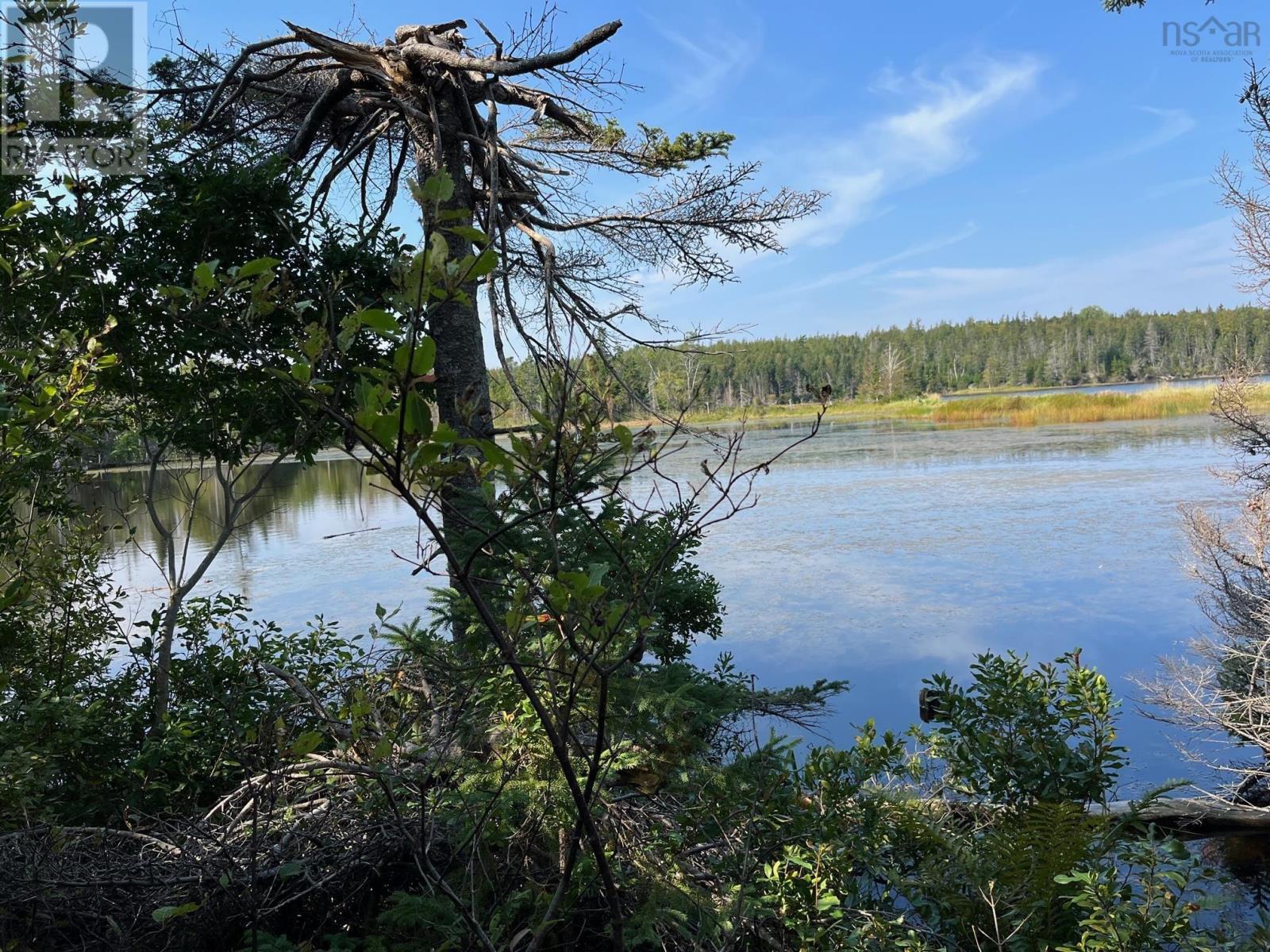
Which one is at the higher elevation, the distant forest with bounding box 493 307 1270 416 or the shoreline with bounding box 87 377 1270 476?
the distant forest with bounding box 493 307 1270 416

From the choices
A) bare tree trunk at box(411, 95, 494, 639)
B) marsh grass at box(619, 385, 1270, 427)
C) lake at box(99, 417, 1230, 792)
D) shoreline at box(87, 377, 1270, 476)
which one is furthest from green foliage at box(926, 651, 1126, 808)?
marsh grass at box(619, 385, 1270, 427)

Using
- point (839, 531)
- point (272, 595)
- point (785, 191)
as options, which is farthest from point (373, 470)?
point (839, 531)

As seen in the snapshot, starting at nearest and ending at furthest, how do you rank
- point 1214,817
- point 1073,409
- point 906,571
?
point 1214,817, point 906,571, point 1073,409

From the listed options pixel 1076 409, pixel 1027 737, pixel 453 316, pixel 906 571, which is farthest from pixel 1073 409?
pixel 1027 737

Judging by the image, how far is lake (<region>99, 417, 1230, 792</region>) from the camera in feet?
18.8

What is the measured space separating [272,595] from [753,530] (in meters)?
6.16

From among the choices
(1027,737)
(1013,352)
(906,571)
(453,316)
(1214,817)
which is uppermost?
(1013,352)

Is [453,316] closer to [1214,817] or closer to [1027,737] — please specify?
[1027,737]

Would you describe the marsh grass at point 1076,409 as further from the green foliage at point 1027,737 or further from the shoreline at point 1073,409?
the green foliage at point 1027,737

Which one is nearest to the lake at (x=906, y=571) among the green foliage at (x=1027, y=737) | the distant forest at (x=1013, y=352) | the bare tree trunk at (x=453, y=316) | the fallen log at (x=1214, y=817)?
the fallen log at (x=1214, y=817)

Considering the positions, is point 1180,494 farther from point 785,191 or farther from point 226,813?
point 226,813

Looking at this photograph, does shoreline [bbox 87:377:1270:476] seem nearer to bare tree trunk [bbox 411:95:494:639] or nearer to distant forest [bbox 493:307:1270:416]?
bare tree trunk [bbox 411:95:494:639]

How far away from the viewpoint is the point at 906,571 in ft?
26.5

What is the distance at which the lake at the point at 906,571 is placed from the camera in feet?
18.8
